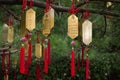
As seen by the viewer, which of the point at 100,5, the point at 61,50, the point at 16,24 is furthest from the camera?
the point at 61,50

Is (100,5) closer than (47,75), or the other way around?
(100,5)

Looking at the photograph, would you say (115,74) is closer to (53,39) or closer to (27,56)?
(53,39)

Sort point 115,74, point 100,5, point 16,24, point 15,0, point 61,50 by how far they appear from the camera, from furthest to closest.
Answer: point 115,74, point 61,50, point 16,24, point 100,5, point 15,0

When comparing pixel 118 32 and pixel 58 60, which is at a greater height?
pixel 118 32

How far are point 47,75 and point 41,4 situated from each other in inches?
122

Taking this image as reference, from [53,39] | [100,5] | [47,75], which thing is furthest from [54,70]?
[100,5]

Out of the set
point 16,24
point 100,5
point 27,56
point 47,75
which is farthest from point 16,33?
point 27,56

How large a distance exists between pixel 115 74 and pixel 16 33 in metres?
2.25

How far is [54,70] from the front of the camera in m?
5.72

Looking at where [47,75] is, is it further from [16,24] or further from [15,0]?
[15,0]

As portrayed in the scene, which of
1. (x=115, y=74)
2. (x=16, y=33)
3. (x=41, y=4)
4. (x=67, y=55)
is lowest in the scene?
(x=115, y=74)

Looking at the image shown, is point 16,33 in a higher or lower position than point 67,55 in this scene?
higher

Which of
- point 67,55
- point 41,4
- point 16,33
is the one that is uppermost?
point 41,4

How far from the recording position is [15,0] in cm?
262
